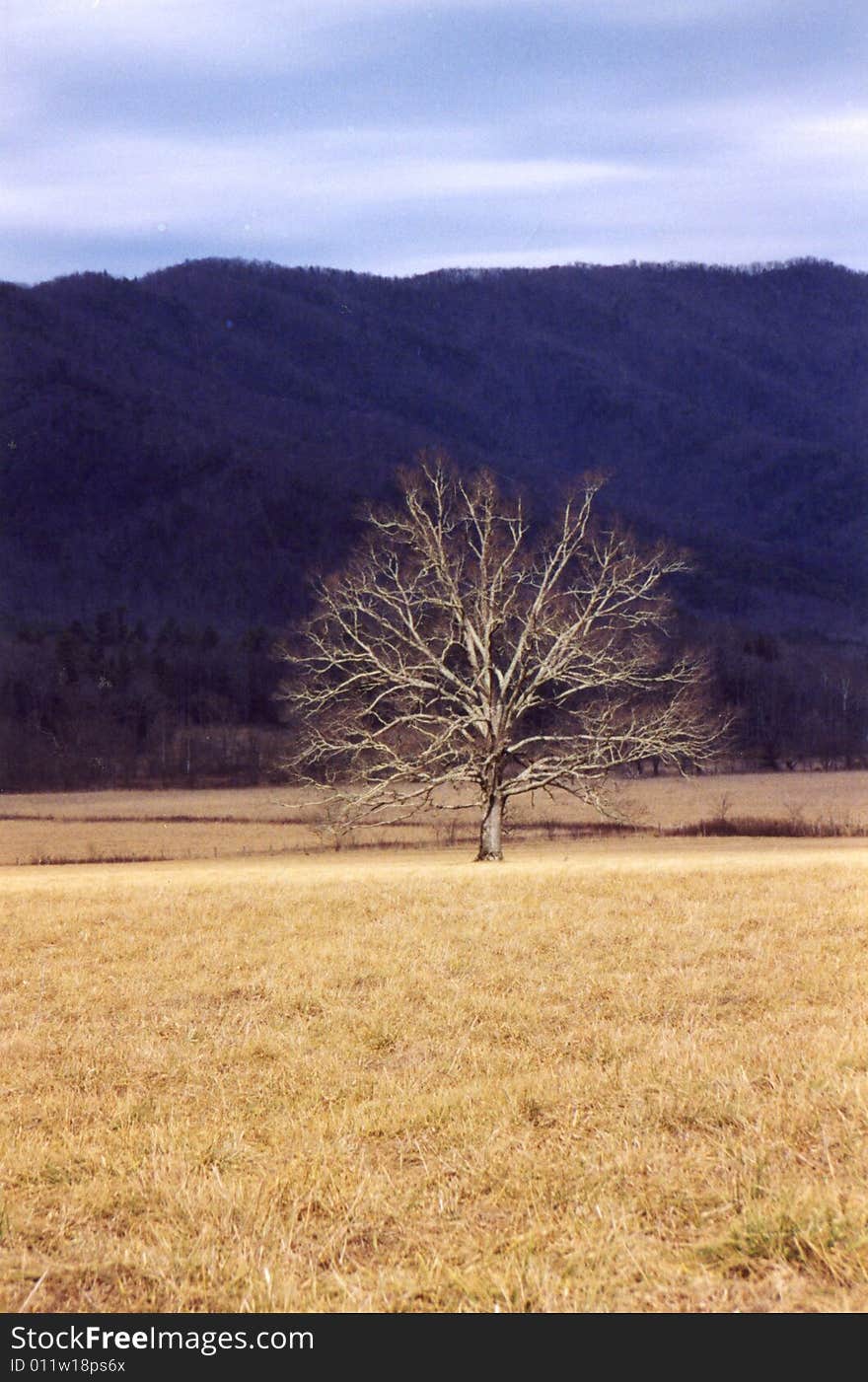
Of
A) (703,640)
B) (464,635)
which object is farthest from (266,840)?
(703,640)

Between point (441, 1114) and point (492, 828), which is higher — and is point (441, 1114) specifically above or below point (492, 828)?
above

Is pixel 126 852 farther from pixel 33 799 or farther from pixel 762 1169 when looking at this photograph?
pixel 762 1169

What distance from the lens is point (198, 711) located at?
10944cm

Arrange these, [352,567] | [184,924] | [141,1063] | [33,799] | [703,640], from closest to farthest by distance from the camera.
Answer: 1. [141,1063]
2. [184,924]
3. [352,567]
4. [33,799]
5. [703,640]

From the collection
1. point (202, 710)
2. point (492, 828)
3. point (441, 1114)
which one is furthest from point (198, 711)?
point (441, 1114)

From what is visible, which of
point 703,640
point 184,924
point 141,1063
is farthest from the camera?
point 703,640

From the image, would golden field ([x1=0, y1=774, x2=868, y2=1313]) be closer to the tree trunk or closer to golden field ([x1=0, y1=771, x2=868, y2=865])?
the tree trunk

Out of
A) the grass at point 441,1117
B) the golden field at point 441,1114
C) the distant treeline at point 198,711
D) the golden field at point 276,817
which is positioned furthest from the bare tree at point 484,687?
the distant treeline at point 198,711

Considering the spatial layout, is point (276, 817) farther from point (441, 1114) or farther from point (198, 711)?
point (441, 1114)

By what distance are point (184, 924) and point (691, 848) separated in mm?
39468

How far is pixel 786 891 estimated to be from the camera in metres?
22.3

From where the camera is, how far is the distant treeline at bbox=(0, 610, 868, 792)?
97625 millimetres

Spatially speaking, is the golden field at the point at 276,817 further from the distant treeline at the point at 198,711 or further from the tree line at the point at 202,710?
the distant treeline at the point at 198,711

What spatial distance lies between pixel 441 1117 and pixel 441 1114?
0.05 meters
